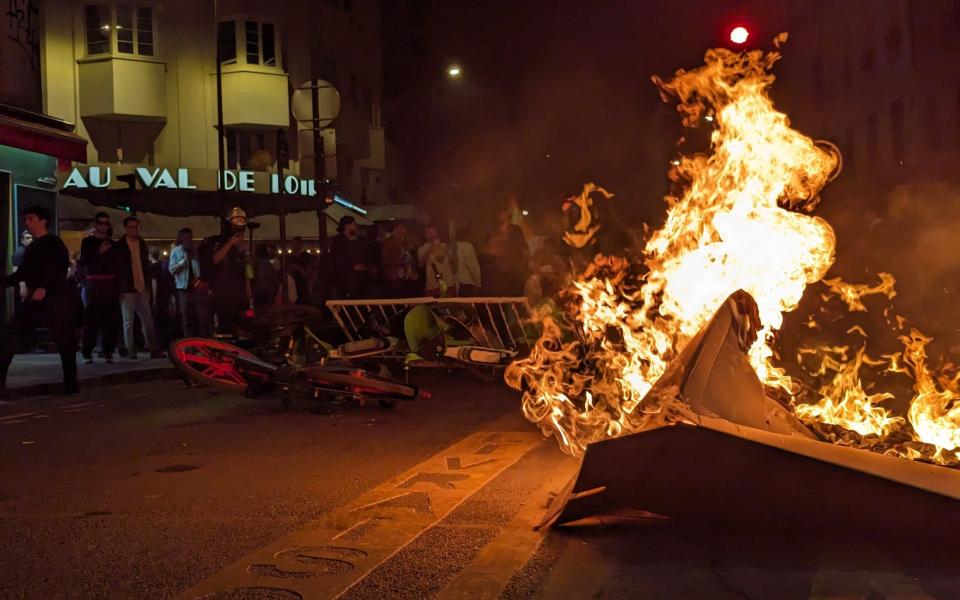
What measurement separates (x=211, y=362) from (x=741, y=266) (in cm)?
520

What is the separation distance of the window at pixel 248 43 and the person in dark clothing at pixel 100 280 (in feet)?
75.3

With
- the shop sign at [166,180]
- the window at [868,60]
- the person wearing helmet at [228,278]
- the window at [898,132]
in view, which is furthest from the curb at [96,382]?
the window at [868,60]

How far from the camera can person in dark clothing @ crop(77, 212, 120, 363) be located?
47.6 ft

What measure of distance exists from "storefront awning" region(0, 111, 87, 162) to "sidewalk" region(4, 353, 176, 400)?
335 centimetres

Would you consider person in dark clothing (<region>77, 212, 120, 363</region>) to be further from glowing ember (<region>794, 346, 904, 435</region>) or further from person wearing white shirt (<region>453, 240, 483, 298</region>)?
glowing ember (<region>794, 346, 904, 435</region>)

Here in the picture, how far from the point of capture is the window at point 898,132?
116 ft

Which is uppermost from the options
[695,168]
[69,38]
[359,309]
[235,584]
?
[69,38]

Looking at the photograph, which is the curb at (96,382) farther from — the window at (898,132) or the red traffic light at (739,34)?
the window at (898,132)

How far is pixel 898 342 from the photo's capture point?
1124cm

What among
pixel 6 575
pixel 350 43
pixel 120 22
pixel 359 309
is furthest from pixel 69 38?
pixel 6 575

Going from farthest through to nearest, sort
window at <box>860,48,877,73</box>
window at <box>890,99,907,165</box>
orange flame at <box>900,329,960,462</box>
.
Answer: window at <box>860,48,877,73</box>
window at <box>890,99,907,165</box>
orange flame at <box>900,329,960,462</box>

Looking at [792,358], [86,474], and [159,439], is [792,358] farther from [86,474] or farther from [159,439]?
[86,474]

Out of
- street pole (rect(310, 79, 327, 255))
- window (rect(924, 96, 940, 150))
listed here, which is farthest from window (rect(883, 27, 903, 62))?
street pole (rect(310, 79, 327, 255))

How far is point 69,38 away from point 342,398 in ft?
92.6
